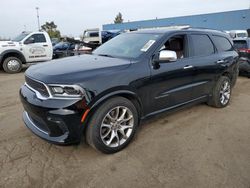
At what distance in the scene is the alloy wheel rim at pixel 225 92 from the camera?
493 cm

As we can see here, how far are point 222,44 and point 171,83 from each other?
7.01ft

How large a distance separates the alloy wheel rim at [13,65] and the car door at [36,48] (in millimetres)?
535

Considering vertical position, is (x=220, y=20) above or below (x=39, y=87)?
above

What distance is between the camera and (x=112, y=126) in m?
3.08

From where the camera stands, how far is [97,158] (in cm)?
302

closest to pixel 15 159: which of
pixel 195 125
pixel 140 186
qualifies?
pixel 140 186

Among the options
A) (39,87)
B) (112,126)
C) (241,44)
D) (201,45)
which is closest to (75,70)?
(39,87)

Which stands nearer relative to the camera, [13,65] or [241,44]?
[241,44]

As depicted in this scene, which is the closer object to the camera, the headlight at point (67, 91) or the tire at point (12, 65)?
the headlight at point (67, 91)

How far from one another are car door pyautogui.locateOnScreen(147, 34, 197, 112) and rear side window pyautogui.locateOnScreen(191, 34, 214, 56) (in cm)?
20

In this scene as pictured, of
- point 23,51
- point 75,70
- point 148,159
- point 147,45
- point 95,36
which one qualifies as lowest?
point 148,159

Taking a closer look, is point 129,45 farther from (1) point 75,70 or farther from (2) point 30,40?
(2) point 30,40

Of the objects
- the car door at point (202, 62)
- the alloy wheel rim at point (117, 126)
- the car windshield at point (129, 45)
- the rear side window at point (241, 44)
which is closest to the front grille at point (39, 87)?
the alloy wheel rim at point (117, 126)

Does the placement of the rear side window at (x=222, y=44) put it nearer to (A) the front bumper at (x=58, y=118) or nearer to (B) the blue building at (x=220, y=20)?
(A) the front bumper at (x=58, y=118)
